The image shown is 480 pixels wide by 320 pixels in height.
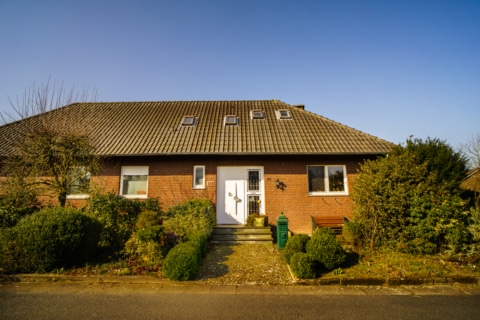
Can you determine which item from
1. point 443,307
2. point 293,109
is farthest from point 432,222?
point 293,109

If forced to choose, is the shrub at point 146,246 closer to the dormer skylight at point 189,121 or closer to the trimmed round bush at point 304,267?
the trimmed round bush at point 304,267

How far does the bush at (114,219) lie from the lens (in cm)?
752

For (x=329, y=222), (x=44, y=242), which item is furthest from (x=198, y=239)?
(x=329, y=222)

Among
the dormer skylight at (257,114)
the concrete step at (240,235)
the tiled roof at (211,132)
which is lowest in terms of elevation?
the concrete step at (240,235)

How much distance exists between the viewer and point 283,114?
14078 millimetres

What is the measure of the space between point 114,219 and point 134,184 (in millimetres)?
3740

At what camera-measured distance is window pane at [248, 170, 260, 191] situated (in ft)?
36.8

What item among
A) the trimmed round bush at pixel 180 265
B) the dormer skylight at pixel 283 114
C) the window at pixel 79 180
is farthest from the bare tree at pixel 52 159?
the dormer skylight at pixel 283 114

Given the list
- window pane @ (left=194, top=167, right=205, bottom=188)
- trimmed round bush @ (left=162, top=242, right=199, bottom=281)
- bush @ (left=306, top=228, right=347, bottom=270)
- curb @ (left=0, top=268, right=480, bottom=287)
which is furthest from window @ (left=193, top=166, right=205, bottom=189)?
bush @ (left=306, top=228, right=347, bottom=270)

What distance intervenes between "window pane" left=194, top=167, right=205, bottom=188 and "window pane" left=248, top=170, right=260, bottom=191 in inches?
84.0

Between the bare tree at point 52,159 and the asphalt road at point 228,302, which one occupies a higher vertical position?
the bare tree at point 52,159

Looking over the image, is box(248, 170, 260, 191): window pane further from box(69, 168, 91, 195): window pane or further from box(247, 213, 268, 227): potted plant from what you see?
box(69, 168, 91, 195): window pane

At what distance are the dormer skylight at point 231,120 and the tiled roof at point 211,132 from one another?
0.81ft

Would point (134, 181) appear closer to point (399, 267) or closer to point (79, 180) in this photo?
point (79, 180)
